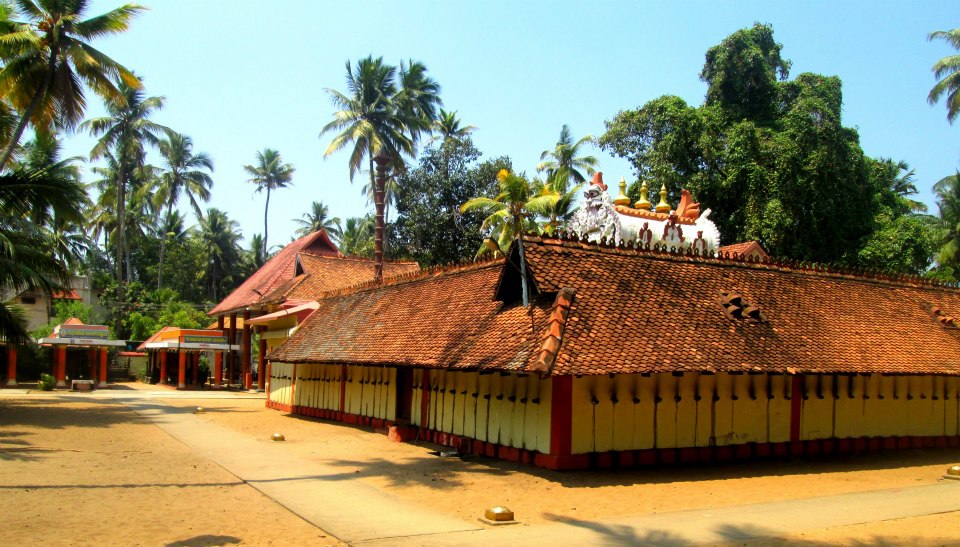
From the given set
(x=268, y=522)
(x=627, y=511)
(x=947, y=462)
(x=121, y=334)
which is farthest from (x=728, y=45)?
(x=121, y=334)

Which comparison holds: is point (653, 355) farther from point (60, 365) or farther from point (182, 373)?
point (60, 365)

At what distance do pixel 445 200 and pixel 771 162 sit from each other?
15.0 meters

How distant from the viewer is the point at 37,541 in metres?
7.88

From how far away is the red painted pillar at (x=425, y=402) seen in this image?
1652 centimetres

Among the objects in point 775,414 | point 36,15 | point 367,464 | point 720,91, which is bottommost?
point 367,464

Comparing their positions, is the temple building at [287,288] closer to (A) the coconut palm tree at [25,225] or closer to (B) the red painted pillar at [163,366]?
(B) the red painted pillar at [163,366]

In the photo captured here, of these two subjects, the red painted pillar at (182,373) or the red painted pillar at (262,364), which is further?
the red painted pillar at (182,373)

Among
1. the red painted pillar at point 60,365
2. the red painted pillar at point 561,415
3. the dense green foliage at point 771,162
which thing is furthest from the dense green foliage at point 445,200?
the red painted pillar at point 561,415

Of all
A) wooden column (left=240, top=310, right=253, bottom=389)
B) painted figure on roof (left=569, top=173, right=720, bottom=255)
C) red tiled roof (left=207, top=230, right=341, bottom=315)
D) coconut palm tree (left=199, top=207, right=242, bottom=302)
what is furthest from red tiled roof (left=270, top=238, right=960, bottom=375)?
coconut palm tree (left=199, top=207, right=242, bottom=302)

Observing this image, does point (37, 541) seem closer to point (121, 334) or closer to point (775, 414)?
point (775, 414)

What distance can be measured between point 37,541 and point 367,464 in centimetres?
635

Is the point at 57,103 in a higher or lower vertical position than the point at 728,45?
Result: lower

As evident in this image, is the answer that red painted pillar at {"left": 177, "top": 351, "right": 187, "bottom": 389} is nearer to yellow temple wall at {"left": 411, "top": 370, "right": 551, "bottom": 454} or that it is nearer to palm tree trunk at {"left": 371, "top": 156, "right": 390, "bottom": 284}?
palm tree trunk at {"left": 371, "top": 156, "right": 390, "bottom": 284}

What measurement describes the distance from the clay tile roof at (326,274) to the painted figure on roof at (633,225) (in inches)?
595
